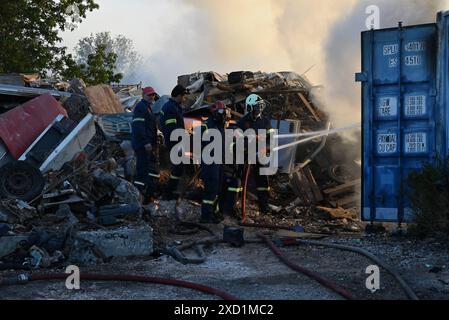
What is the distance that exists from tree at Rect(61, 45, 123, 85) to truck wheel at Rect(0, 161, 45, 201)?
47.3 feet

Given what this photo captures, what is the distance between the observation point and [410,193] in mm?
7285

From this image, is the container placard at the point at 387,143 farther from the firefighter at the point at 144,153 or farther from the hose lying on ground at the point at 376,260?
the firefighter at the point at 144,153

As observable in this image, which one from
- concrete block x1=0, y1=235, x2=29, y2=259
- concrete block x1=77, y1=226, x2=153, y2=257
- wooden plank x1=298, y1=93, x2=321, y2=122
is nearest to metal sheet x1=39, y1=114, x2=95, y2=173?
concrete block x1=0, y1=235, x2=29, y2=259

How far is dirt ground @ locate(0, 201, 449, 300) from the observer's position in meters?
5.09

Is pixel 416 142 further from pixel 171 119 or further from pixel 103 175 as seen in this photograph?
pixel 103 175

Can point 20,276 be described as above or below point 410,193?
below

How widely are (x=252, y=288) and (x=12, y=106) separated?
7.98m

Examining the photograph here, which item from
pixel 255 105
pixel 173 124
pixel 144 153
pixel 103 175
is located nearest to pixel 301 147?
pixel 255 105

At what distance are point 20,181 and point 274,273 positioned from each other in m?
4.50

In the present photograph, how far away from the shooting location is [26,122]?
10438 mm

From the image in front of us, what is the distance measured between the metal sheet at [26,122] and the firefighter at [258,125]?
3495 mm

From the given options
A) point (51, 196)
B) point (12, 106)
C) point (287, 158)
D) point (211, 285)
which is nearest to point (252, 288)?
point (211, 285)

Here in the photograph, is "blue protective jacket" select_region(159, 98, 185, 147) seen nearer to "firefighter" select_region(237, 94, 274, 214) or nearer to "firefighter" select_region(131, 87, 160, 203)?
"firefighter" select_region(131, 87, 160, 203)
